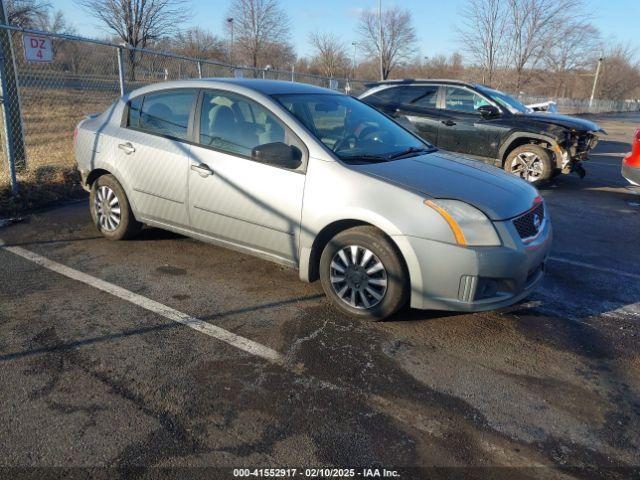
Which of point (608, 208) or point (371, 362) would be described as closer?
point (371, 362)

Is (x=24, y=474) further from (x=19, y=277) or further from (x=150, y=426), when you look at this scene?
(x=19, y=277)

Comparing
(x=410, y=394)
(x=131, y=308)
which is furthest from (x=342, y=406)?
(x=131, y=308)

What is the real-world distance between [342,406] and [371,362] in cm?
50

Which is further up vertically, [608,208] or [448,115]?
[448,115]

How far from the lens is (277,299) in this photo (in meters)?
4.09

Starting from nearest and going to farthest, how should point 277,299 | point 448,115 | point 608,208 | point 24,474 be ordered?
point 24,474
point 277,299
point 608,208
point 448,115

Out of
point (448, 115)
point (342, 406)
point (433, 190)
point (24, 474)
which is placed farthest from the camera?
point (448, 115)

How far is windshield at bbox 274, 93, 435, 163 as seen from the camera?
13.3 feet

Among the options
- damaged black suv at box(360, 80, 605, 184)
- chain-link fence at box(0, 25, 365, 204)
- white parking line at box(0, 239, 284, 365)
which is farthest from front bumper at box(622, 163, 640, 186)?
chain-link fence at box(0, 25, 365, 204)

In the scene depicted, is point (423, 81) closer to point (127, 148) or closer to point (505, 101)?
point (505, 101)

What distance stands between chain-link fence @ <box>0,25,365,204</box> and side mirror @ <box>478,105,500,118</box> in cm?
563

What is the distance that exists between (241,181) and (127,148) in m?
1.47

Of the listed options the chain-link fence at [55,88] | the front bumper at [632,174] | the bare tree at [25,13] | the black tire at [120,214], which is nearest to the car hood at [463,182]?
the black tire at [120,214]

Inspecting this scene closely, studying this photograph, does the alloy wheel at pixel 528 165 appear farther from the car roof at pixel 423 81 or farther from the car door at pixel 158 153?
the car door at pixel 158 153
